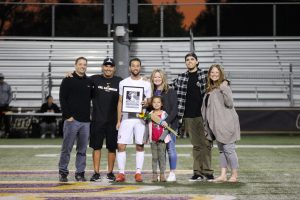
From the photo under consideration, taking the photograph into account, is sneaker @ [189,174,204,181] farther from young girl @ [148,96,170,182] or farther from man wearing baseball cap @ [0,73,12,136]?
man wearing baseball cap @ [0,73,12,136]

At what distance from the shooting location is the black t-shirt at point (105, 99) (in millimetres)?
10328

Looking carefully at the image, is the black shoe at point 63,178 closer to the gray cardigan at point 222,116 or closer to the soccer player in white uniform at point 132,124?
the soccer player in white uniform at point 132,124

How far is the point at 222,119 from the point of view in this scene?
32.9 feet

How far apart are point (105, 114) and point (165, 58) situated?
57.1 feet

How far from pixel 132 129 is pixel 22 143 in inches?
349

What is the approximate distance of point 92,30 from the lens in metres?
56.5

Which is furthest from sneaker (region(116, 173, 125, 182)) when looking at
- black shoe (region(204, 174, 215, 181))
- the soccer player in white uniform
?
black shoe (region(204, 174, 215, 181))

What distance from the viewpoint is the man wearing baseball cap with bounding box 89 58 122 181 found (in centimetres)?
1033

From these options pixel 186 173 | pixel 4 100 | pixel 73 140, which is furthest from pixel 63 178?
pixel 4 100

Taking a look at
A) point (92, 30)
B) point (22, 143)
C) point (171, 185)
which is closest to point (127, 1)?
point (22, 143)

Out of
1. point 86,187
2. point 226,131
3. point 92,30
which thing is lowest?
point 86,187

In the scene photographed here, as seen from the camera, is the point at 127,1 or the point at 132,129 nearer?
the point at 132,129

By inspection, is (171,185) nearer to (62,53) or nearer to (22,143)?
(22,143)

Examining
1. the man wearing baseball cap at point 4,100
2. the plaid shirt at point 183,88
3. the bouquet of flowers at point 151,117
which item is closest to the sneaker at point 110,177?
the bouquet of flowers at point 151,117
